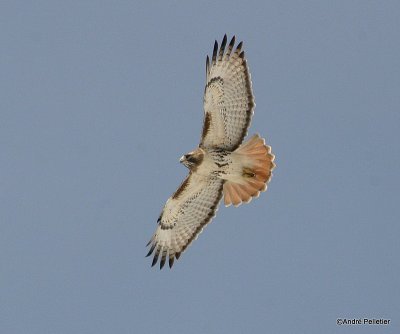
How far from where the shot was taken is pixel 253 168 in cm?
1503

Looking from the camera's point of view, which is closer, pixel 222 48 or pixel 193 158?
pixel 193 158

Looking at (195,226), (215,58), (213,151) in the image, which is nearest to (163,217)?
(195,226)

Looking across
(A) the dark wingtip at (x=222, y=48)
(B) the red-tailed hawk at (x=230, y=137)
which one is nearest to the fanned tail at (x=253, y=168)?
(B) the red-tailed hawk at (x=230, y=137)

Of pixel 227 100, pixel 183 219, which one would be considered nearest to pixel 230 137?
pixel 227 100

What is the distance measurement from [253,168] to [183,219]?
1.76 metres

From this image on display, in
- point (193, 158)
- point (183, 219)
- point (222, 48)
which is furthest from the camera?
point (183, 219)

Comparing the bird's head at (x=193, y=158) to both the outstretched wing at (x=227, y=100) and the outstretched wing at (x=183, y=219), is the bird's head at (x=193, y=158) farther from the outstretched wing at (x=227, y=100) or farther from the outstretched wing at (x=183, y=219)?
the outstretched wing at (x=183, y=219)

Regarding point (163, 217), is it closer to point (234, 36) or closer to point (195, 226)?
point (195, 226)

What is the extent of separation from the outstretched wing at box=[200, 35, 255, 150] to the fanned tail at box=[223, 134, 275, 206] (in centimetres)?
23

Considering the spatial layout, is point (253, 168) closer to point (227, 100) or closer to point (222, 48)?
point (227, 100)

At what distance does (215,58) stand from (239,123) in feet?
3.66

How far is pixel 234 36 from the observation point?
49.4ft

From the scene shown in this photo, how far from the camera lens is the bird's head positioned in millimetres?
14945

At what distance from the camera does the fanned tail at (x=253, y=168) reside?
14.9 metres
